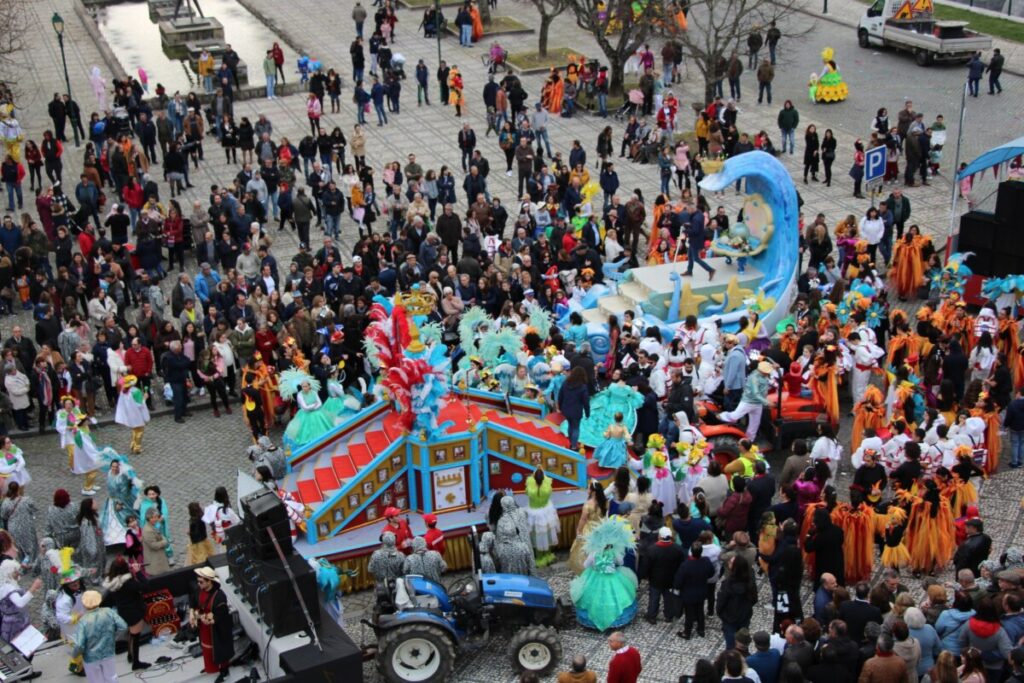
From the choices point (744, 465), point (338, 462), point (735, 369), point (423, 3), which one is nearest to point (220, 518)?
point (338, 462)

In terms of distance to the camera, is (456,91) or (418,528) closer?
(418,528)

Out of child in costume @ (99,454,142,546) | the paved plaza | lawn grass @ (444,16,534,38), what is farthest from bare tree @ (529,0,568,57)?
child in costume @ (99,454,142,546)

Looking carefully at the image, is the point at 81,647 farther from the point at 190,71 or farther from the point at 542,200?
the point at 190,71

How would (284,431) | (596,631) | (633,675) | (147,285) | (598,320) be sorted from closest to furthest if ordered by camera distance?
(633,675) < (596,631) < (284,431) < (598,320) < (147,285)

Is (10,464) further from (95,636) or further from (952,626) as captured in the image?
(952,626)

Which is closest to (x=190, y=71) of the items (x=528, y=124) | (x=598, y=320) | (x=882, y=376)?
(x=528, y=124)

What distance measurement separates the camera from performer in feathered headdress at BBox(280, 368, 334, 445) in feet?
60.3

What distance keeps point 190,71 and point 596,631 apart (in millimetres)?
29065

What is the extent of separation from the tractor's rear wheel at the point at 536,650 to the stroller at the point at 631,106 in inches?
826

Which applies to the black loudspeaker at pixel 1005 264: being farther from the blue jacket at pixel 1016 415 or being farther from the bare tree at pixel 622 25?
the bare tree at pixel 622 25

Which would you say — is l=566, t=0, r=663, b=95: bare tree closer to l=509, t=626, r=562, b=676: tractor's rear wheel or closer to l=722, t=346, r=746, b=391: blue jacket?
l=722, t=346, r=746, b=391: blue jacket

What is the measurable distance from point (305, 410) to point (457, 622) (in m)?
5.02

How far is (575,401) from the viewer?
18.2 metres

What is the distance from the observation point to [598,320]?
71.9ft
